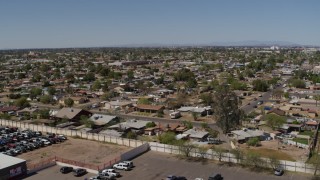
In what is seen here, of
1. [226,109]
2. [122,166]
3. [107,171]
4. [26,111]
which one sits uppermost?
[226,109]

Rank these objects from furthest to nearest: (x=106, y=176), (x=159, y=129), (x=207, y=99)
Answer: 1. (x=207, y=99)
2. (x=159, y=129)
3. (x=106, y=176)

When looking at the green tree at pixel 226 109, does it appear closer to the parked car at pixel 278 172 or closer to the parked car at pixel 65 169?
the parked car at pixel 278 172

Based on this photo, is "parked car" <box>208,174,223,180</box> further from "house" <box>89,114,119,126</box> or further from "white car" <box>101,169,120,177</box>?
"house" <box>89,114,119,126</box>

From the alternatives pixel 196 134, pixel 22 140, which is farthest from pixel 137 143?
pixel 22 140

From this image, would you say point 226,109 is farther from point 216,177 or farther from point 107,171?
point 107,171

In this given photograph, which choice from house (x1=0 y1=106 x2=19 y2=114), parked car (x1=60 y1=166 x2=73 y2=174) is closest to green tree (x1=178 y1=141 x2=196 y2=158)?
parked car (x1=60 y1=166 x2=73 y2=174)

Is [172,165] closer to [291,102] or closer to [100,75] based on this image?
[291,102]
